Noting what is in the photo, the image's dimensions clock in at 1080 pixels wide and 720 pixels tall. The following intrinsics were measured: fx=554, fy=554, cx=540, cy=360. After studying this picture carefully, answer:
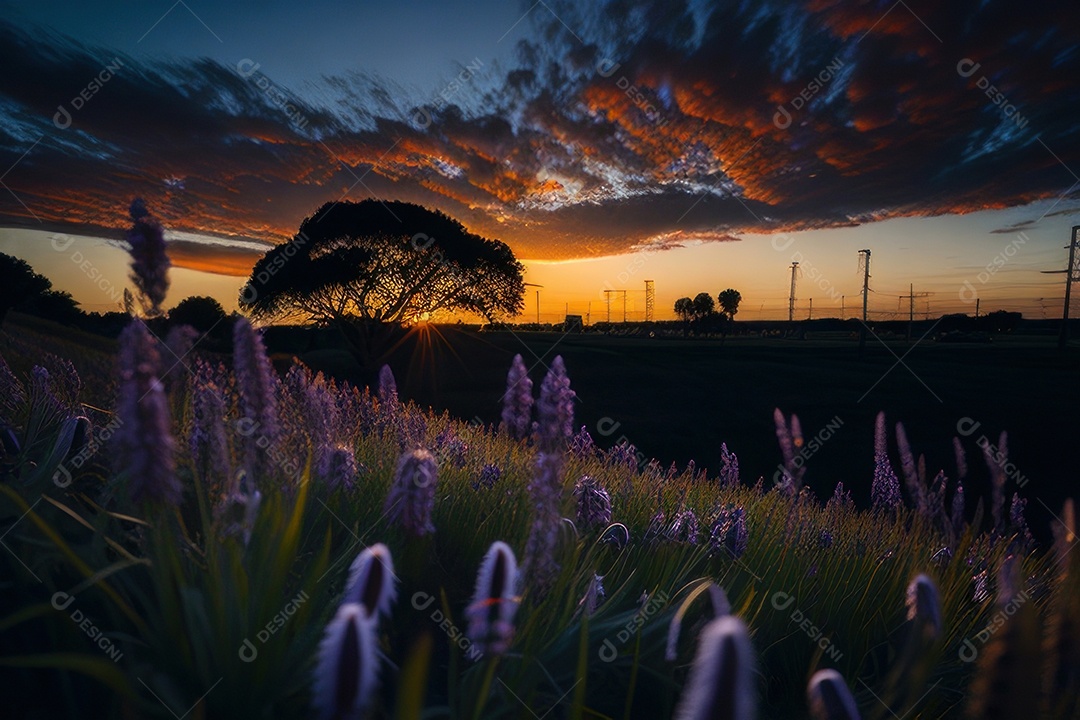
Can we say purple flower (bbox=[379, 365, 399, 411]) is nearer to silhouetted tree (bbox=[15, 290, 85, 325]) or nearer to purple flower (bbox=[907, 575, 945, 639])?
purple flower (bbox=[907, 575, 945, 639])

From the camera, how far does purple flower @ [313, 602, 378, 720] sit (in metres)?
0.86

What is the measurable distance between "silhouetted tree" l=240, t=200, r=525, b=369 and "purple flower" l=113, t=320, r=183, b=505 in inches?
1186

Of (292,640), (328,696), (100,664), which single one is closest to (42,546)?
(292,640)

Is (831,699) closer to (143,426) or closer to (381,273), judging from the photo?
(143,426)

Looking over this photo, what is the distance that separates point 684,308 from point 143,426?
133 metres

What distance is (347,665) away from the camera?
2.88 ft

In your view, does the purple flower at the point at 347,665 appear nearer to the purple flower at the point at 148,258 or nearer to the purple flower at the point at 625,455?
the purple flower at the point at 148,258

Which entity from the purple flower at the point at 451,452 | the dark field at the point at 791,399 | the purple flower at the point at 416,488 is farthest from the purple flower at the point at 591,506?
the dark field at the point at 791,399

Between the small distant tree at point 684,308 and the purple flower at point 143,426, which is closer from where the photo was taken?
the purple flower at point 143,426

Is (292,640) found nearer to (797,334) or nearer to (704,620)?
(704,620)

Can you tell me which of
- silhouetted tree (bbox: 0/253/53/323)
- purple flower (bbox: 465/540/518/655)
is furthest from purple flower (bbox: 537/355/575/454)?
silhouetted tree (bbox: 0/253/53/323)

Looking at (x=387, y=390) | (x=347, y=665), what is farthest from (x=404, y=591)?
(x=387, y=390)

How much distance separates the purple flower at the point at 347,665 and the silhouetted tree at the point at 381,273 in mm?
31289

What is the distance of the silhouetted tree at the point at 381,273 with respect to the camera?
103 ft
